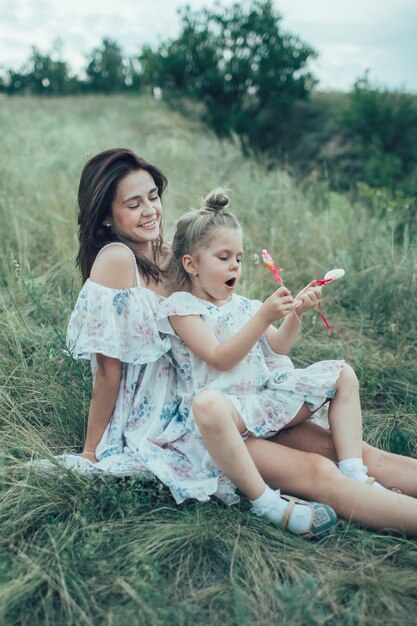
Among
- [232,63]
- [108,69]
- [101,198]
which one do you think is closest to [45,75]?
[108,69]

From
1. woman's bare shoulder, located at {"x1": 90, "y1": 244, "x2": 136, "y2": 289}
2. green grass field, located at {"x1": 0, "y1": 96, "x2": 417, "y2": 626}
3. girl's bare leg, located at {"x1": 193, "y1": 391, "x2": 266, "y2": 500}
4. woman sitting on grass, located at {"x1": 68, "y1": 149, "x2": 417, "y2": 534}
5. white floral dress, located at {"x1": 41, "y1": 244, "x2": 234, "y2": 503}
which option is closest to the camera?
green grass field, located at {"x1": 0, "y1": 96, "x2": 417, "y2": 626}

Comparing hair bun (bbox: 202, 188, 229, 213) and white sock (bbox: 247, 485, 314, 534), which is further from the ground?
hair bun (bbox: 202, 188, 229, 213)

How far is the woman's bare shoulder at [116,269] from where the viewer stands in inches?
85.3

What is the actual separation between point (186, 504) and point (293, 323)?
2.60 ft

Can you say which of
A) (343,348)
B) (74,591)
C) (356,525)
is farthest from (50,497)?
(343,348)

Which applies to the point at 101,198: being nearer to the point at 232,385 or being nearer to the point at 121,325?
the point at 121,325

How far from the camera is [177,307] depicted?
2.05m

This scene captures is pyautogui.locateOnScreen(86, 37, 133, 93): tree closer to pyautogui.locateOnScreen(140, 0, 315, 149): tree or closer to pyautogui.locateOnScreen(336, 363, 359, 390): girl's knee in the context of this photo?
pyautogui.locateOnScreen(140, 0, 315, 149): tree

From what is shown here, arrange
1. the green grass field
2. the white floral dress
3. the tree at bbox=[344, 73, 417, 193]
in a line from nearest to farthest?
the green grass field → the white floral dress → the tree at bbox=[344, 73, 417, 193]

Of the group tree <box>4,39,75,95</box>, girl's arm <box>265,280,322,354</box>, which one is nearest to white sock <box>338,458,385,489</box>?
girl's arm <box>265,280,322,354</box>

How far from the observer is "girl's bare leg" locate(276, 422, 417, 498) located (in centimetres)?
204

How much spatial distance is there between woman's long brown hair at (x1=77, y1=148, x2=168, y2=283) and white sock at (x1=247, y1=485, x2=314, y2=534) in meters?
0.95

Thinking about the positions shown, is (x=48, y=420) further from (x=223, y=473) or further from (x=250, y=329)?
(x=250, y=329)

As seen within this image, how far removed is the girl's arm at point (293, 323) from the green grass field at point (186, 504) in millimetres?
632
